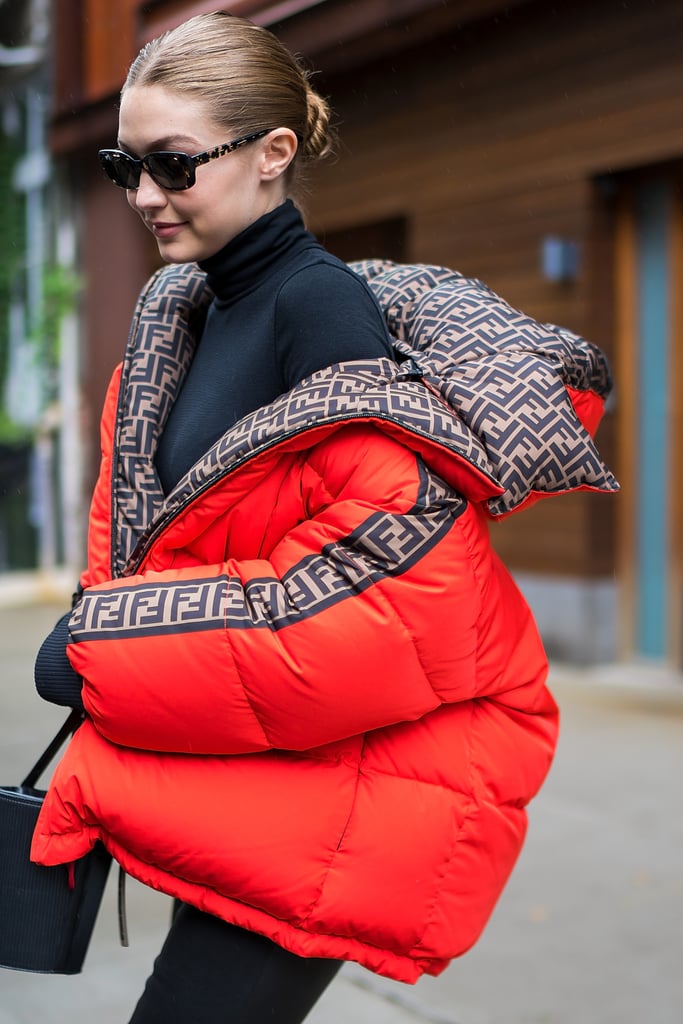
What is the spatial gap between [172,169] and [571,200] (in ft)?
18.6

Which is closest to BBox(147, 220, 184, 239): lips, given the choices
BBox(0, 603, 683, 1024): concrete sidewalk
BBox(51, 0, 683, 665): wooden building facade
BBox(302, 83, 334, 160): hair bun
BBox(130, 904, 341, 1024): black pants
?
BBox(302, 83, 334, 160): hair bun

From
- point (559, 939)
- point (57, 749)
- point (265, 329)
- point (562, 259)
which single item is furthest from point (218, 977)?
point (562, 259)

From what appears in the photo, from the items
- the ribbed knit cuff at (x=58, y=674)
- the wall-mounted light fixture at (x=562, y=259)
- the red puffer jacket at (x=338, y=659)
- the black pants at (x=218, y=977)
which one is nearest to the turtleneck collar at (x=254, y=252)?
the red puffer jacket at (x=338, y=659)

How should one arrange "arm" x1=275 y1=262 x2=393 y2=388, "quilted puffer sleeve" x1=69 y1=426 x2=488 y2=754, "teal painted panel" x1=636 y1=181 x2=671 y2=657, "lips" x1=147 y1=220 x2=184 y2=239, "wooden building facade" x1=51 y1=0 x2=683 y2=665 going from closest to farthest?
"quilted puffer sleeve" x1=69 y1=426 x2=488 y2=754 → "arm" x1=275 y1=262 x2=393 y2=388 → "lips" x1=147 y1=220 x2=184 y2=239 → "wooden building facade" x1=51 y1=0 x2=683 y2=665 → "teal painted panel" x1=636 y1=181 x2=671 y2=657

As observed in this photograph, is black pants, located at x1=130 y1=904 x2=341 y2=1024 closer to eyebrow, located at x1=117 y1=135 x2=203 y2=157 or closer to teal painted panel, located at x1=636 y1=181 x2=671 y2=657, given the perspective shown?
eyebrow, located at x1=117 y1=135 x2=203 y2=157

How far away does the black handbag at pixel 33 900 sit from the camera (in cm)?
157

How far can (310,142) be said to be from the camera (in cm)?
177

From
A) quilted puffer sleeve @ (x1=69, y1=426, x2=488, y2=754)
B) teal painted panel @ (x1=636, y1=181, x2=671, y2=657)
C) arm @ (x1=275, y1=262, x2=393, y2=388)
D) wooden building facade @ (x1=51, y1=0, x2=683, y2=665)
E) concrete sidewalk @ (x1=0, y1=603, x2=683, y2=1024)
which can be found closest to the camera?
quilted puffer sleeve @ (x1=69, y1=426, x2=488, y2=754)

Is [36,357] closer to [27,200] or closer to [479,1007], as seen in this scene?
[27,200]

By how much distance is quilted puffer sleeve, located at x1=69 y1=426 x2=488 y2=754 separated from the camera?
1425 millimetres

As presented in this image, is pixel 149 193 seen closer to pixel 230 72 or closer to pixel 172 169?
pixel 172 169

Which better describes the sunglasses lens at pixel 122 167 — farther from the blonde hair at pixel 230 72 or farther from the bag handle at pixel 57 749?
the bag handle at pixel 57 749

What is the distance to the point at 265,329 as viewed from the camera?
1.61 m

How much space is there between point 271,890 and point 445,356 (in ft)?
2.37
